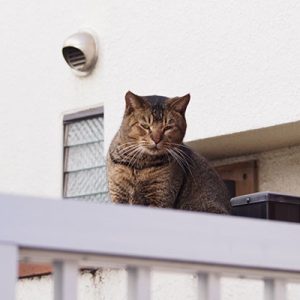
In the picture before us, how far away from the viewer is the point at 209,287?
4.63ft

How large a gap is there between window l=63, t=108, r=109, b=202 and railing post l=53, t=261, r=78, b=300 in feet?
16.7

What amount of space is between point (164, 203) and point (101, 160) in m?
1.55

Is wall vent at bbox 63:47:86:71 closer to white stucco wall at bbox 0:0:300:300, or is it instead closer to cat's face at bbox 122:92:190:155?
white stucco wall at bbox 0:0:300:300

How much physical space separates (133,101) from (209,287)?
3675mm

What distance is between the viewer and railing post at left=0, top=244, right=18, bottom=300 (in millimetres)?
1258

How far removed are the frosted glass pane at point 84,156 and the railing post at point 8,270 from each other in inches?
205

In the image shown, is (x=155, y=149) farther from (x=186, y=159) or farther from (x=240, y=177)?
(x=240, y=177)

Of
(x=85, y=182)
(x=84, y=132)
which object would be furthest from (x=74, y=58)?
(x=85, y=182)

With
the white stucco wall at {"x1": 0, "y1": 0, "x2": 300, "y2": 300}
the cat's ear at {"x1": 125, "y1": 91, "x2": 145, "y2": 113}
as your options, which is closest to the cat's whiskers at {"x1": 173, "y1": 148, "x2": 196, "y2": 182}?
the cat's ear at {"x1": 125, "y1": 91, "x2": 145, "y2": 113}

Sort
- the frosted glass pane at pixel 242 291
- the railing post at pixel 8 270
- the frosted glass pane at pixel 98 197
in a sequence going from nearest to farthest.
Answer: the railing post at pixel 8 270, the frosted glass pane at pixel 242 291, the frosted glass pane at pixel 98 197

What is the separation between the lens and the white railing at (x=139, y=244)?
4.18ft

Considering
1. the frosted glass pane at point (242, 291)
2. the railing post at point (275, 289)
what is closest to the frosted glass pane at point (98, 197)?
the frosted glass pane at point (242, 291)

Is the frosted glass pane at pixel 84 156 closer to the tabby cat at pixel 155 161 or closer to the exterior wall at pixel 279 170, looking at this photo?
the exterior wall at pixel 279 170

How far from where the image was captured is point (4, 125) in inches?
273
